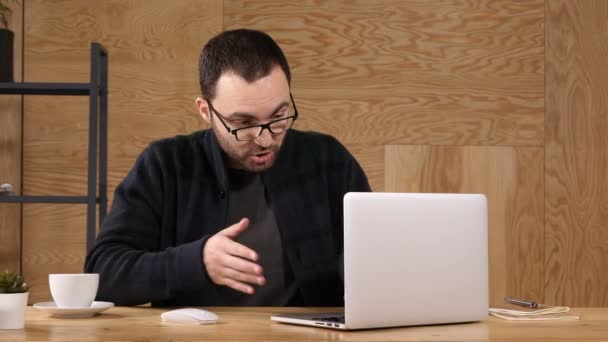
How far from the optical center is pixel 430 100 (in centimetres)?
336

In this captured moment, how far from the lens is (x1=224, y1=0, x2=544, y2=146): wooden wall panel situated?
333 cm

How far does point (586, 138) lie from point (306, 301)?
1744 millimetres

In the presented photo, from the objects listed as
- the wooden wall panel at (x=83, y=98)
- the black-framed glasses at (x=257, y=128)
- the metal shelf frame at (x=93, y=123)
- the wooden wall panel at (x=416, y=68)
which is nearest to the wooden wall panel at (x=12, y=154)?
the wooden wall panel at (x=83, y=98)

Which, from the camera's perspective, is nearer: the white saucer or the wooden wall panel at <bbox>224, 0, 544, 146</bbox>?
the white saucer

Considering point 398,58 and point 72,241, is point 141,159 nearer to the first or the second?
point 72,241

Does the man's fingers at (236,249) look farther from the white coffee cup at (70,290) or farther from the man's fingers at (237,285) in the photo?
the white coffee cup at (70,290)

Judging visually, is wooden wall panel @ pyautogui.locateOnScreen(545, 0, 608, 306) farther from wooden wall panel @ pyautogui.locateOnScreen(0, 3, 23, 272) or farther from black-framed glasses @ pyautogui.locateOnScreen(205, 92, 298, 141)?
wooden wall panel @ pyautogui.locateOnScreen(0, 3, 23, 272)

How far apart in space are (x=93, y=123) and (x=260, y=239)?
99 cm

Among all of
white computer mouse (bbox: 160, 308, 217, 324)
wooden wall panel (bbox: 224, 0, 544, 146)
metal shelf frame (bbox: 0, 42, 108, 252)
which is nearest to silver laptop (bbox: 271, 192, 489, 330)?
white computer mouse (bbox: 160, 308, 217, 324)

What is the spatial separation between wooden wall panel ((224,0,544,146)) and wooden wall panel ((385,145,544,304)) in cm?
6

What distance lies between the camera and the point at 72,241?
3.29 meters

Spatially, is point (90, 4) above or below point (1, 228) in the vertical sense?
above

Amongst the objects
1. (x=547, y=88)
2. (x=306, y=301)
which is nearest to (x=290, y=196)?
(x=306, y=301)

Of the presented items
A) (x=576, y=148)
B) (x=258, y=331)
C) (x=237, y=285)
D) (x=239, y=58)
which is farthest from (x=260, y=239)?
(x=576, y=148)
